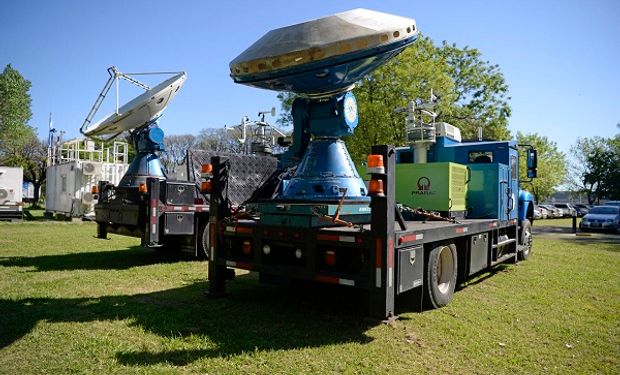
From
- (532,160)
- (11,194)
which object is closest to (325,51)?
(532,160)

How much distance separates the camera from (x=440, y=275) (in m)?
6.64

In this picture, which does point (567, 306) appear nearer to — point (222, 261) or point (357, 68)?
point (357, 68)

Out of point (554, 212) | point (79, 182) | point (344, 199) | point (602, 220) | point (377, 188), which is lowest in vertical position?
point (554, 212)

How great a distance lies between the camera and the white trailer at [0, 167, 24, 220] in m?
23.2

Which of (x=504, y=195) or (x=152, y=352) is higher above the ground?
(x=504, y=195)

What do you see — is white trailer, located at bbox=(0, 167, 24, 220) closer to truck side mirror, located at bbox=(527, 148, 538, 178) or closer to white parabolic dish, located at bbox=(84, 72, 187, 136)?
white parabolic dish, located at bbox=(84, 72, 187, 136)

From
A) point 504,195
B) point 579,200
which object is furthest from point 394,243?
point 579,200

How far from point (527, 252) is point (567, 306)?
16.6 ft

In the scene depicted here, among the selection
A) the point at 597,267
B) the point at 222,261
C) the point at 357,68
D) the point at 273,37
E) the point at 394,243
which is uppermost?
the point at 273,37

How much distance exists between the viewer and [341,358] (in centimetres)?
443

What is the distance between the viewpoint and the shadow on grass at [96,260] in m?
9.46

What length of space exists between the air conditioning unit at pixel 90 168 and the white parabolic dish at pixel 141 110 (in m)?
11.4

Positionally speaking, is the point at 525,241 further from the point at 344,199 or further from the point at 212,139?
the point at 212,139

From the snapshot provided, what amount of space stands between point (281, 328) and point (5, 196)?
23.8 m
